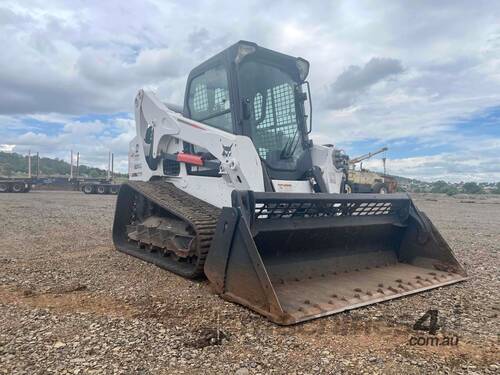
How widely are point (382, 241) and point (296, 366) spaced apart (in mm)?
3194

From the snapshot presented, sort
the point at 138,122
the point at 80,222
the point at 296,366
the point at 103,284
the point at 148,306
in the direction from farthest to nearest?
the point at 80,222
the point at 138,122
the point at 103,284
the point at 148,306
the point at 296,366

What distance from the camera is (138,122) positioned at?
678 centimetres

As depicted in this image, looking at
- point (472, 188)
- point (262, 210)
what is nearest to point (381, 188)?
point (262, 210)

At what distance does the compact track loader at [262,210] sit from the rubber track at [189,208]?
0.6 inches

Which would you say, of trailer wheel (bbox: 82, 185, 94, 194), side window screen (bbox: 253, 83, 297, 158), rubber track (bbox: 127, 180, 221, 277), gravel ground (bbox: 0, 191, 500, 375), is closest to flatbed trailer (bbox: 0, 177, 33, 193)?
trailer wheel (bbox: 82, 185, 94, 194)

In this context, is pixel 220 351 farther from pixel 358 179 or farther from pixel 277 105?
pixel 358 179

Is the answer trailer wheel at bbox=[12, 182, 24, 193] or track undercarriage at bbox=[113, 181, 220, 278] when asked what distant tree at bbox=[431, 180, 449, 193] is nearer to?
trailer wheel at bbox=[12, 182, 24, 193]

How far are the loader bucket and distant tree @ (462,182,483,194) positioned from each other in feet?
180

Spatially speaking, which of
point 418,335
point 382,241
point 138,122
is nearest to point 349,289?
point 418,335

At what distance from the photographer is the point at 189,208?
5.06 meters

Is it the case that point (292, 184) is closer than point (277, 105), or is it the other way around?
point (292, 184)

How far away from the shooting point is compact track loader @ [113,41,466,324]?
381 cm

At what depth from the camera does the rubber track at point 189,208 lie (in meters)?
4.33

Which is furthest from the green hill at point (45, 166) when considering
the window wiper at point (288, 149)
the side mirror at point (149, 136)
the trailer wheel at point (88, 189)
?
the window wiper at point (288, 149)
